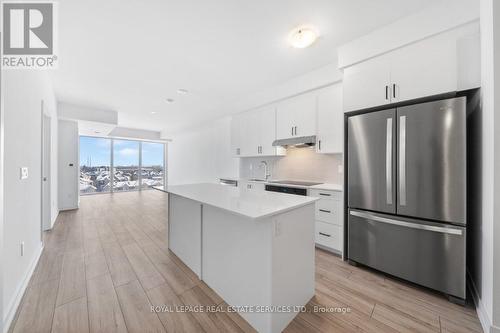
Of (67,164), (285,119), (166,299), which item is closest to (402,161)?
(285,119)

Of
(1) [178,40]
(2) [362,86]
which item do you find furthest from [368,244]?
(1) [178,40]

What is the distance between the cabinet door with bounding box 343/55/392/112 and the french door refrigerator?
0.58ft

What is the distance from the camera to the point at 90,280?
205cm

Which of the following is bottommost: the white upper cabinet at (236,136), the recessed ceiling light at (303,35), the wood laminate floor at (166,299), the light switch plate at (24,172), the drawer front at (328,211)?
the wood laminate floor at (166,299)

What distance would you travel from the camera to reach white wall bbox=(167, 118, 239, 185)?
214 inches

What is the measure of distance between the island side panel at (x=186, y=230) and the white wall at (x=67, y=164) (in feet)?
14.0

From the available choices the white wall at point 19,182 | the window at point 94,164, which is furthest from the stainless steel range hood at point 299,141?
the window at point 94,164

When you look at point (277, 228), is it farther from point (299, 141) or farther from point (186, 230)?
point (299, 141)

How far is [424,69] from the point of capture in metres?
1.91

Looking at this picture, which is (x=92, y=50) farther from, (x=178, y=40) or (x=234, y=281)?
(x=234, y=281)

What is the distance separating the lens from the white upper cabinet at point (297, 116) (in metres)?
3.18

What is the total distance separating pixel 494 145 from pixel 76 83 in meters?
5.53

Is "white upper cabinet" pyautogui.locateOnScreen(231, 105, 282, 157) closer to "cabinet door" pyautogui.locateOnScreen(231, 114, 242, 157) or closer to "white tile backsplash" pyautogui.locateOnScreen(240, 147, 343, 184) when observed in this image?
"cabinet door" pyautogui.locateOnScreen(231, 114, 242, 157)

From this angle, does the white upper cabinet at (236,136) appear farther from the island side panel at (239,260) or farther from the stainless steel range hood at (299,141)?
Answer: the island side panel at (239,260)
